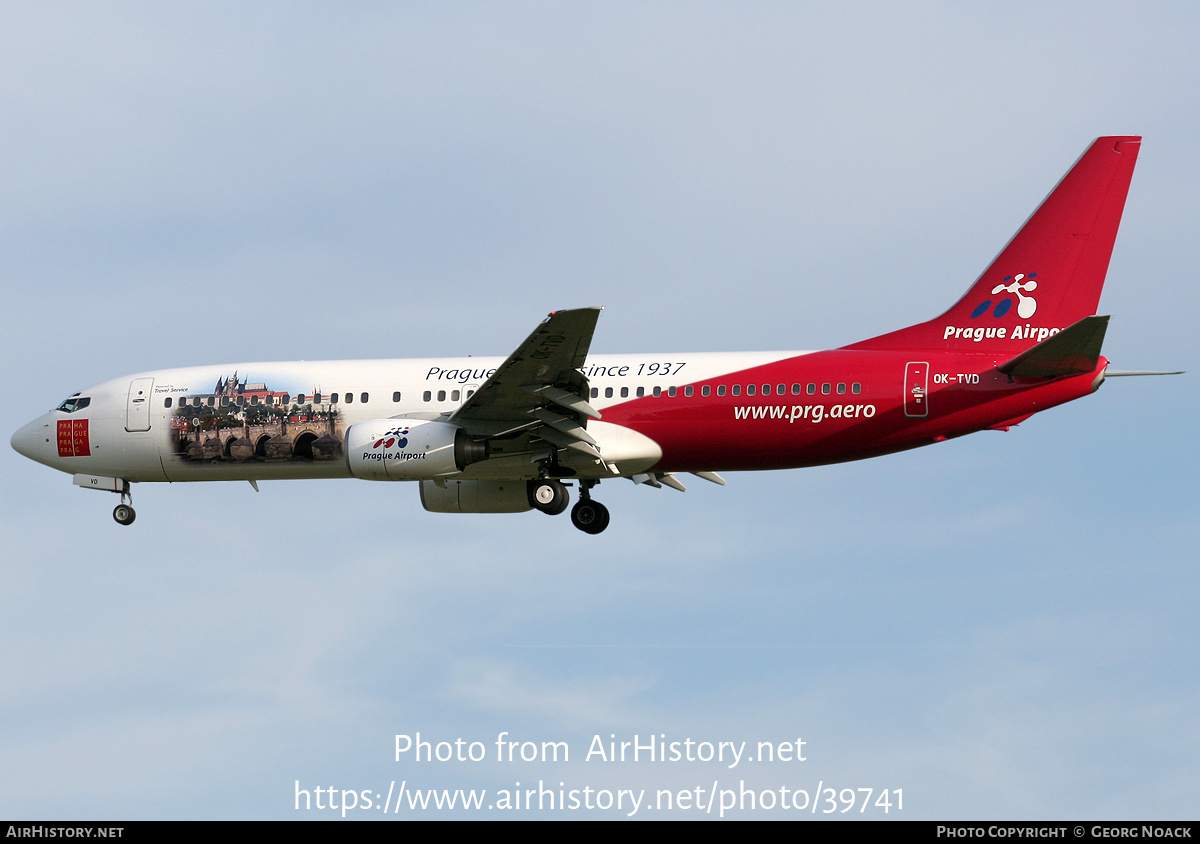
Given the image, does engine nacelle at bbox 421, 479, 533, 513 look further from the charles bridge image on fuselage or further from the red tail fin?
the red tail fin

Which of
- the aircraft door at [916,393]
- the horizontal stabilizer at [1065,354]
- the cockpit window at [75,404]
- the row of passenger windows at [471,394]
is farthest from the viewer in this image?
the cockpit window at [75,404]

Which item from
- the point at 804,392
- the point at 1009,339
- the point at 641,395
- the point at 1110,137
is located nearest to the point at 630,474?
the point at 641,395

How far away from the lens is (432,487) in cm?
3234

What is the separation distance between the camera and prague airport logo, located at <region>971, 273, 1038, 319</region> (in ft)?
94.5

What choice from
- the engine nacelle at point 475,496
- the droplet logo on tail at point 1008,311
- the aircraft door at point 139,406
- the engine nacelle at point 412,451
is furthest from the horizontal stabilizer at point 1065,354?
the aircraft door at point 139,406

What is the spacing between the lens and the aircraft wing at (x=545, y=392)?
25781 mm

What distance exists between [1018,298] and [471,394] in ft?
38.6

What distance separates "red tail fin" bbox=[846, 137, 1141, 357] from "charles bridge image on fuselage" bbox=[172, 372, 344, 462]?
1175cm

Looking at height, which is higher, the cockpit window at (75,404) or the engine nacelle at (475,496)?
the cockpit window at (75,404)

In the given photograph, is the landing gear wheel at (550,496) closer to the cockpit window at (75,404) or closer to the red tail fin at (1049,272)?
the red tail fin at (1049,272)

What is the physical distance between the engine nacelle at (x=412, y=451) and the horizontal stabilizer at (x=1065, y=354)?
35.5 feet

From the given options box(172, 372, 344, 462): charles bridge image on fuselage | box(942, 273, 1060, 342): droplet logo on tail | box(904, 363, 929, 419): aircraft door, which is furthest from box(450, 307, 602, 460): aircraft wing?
box(942, 273, 1060, 342): droplet logo on tail

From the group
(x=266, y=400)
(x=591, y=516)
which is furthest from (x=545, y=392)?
(x=266, y=400)

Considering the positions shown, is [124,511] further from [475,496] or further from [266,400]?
[475,496]
